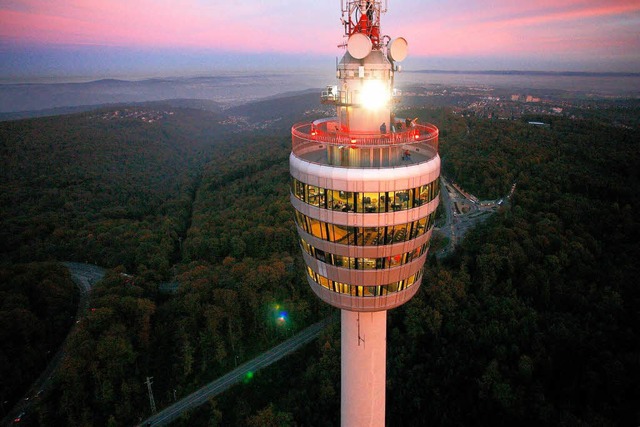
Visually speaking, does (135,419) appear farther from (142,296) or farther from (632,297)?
(632,297)

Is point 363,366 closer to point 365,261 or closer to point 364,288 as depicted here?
point 364,288

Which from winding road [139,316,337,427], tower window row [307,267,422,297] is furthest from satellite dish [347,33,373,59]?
winding road [139,316,337,427]

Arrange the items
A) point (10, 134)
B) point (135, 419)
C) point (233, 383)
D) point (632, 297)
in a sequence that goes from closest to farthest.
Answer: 1. point (135, 419)
2. point (233, 383)
3. point (632, 297)
4. point (10, 134)

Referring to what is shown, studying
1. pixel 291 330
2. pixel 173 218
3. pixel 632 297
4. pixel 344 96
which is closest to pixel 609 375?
pixel 632 297

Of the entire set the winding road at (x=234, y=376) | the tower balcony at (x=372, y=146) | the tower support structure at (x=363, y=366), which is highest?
the tower balcony at (x=372, y=146)

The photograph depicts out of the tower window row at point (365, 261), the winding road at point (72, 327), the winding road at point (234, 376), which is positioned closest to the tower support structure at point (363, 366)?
the tower window row at point (365, 261)

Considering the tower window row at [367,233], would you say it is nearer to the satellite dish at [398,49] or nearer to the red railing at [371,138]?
the red railing at [371,138]

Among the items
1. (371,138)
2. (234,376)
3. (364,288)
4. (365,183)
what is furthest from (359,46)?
(234,376)
